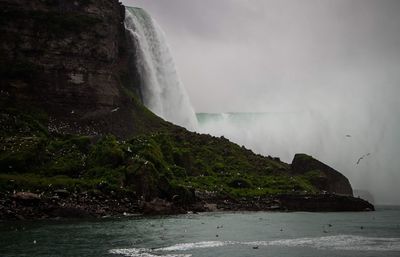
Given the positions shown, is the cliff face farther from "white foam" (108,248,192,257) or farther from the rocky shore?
"white foam" (108,248,192,257)

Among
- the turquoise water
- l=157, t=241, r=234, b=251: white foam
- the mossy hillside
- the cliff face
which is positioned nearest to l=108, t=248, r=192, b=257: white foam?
the turquoise water

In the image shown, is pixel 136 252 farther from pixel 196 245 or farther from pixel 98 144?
pixel 98 144

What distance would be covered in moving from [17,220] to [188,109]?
111062 mm

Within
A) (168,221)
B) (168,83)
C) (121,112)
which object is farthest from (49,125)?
(168,221)

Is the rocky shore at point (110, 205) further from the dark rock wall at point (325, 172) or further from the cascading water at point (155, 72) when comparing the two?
the cascading water at point (155, 72)

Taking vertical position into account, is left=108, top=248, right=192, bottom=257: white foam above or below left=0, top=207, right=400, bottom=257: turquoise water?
above

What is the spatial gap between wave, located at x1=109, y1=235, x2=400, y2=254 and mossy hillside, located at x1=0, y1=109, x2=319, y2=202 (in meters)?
43.1

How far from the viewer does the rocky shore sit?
76875 mm

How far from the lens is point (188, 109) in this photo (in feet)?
590

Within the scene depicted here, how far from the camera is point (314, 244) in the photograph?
166ft

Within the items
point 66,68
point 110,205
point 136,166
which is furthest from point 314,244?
point 66,68

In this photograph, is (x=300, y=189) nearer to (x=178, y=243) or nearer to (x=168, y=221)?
(x=168, y=221)

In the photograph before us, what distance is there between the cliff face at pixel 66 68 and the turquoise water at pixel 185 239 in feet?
221

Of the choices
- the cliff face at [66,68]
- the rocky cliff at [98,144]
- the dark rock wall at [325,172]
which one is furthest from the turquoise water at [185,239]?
the dark rock wall at [325,172]
